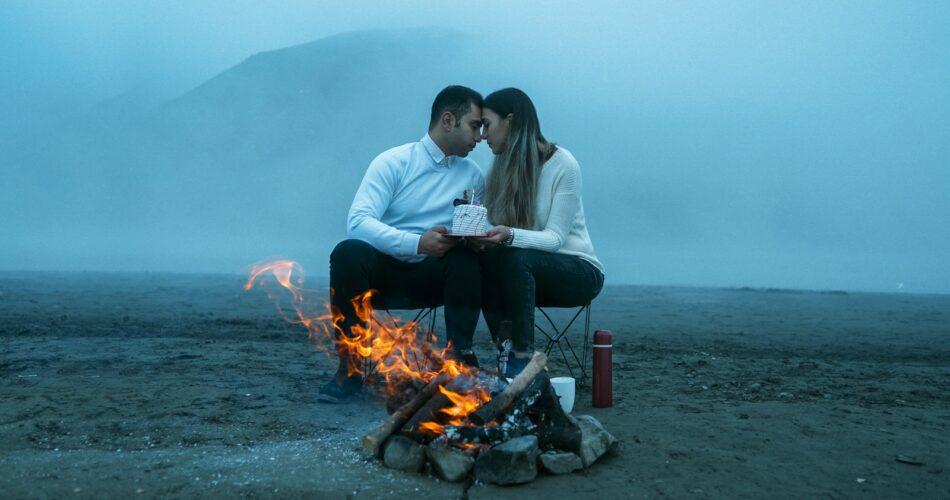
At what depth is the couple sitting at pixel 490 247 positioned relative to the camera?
13.4ft

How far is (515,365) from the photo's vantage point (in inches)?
155

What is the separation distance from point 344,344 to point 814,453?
270 centimetres

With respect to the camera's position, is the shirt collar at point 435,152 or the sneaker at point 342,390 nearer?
the sneaker at point 342,390

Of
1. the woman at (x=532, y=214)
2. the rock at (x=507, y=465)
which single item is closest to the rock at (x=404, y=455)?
the rock at (x=507, y=465)

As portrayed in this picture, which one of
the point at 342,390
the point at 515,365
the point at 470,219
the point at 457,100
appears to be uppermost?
the point at 457,100

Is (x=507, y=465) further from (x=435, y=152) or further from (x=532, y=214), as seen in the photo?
(x=435, y=152)

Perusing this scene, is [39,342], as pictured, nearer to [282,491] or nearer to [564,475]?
[282,491]

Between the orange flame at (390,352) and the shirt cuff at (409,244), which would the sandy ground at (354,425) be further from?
the shirt cuff at (409,244)

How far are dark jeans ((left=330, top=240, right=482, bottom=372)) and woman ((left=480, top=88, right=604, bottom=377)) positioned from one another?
195 mm

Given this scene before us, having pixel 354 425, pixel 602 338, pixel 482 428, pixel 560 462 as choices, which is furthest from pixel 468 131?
pixel 560 462

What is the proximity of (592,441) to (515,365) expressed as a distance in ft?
2.90

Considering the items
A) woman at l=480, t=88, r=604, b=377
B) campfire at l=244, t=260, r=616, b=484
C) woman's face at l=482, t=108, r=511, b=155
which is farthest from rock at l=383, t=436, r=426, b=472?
woman's face at l=482, t=108, r=511, b=155

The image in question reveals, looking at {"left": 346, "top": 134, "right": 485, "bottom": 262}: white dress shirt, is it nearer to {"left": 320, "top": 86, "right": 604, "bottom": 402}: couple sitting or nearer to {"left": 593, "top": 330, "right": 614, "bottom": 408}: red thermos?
{"left": 320, "top": 86, "right": 604, "bottom": 402}: couple sitting

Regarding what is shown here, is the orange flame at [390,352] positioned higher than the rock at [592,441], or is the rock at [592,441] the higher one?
the orange flame at [390,352]
